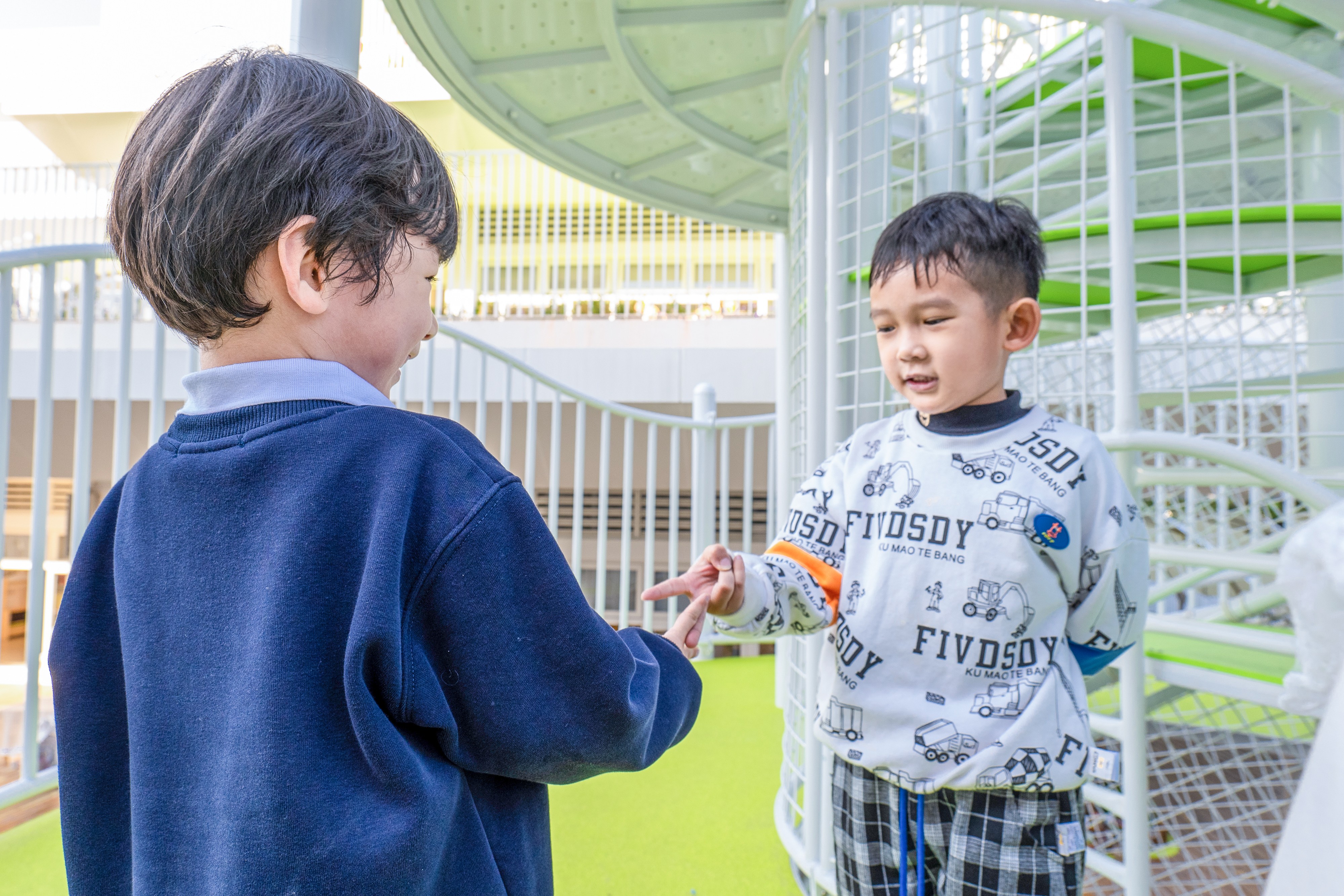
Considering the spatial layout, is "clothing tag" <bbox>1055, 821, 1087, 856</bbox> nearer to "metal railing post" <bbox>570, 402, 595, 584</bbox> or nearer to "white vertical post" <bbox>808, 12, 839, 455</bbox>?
"white vertical post" <bbox>808, 12, 839, 455</bbox>

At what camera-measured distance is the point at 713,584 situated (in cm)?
71

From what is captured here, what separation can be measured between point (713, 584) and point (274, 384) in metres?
0.42

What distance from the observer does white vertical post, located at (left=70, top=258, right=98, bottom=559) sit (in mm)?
1185

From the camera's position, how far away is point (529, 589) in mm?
404

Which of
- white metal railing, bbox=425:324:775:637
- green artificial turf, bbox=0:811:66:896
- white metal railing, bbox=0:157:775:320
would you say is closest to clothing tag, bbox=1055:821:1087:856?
white metal railing, bbox=425:324:775:637

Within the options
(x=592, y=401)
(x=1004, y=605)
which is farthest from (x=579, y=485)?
(x=1004, y=605)

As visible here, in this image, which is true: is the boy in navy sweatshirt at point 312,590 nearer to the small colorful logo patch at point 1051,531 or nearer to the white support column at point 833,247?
the small colorful logo patch at point 1051,531

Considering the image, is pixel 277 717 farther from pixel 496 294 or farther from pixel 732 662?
pixel 496 294

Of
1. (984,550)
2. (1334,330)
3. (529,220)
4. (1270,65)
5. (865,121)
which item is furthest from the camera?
(529,220)

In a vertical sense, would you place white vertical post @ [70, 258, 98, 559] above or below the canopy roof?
below

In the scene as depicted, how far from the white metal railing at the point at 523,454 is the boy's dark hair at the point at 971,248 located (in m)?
0.88

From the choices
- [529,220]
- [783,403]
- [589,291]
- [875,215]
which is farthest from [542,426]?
[875,215]

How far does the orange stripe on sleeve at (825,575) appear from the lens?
78 centimetres

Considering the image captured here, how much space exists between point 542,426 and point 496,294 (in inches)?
45.4
